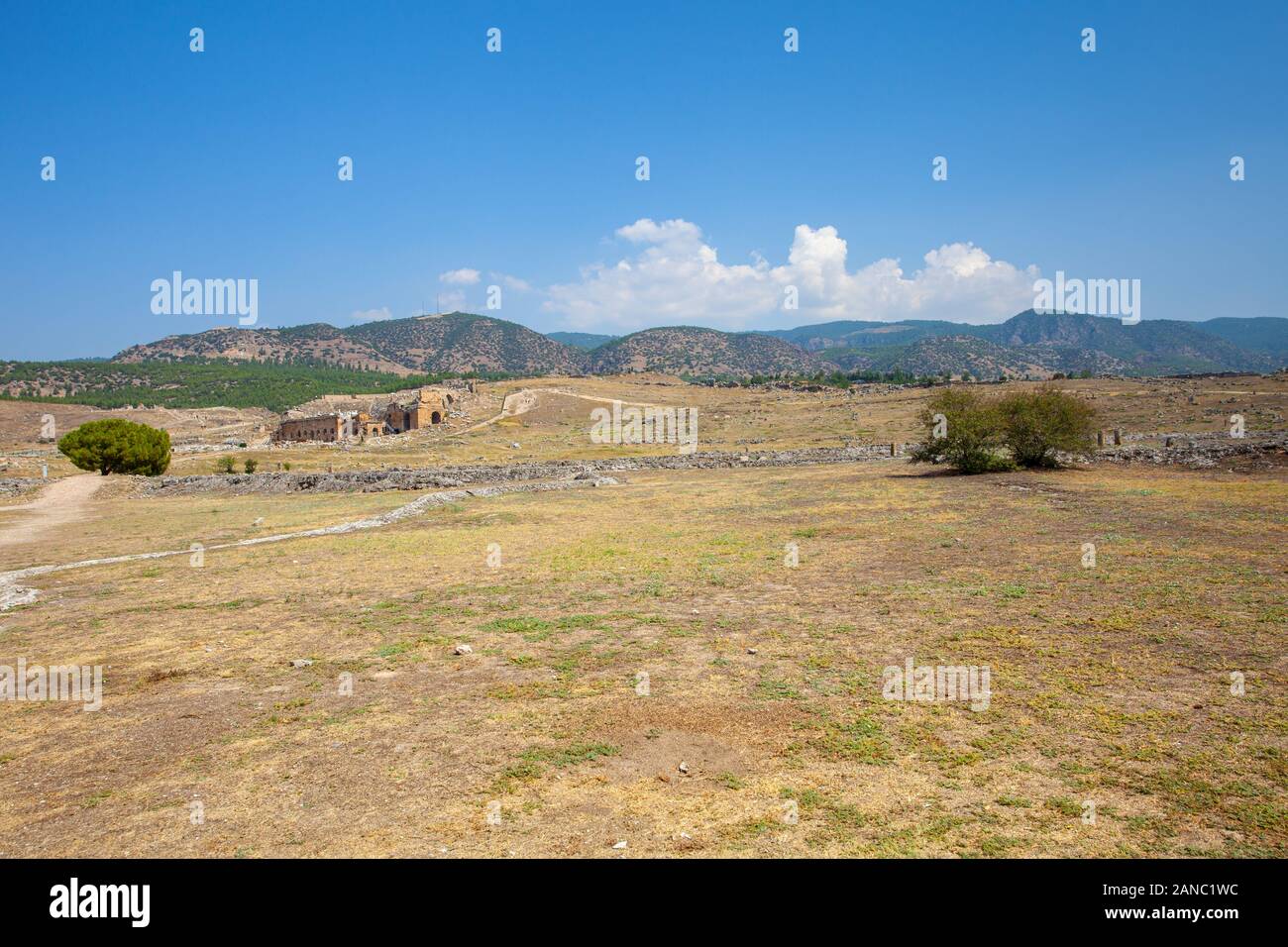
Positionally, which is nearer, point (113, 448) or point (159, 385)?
point (113, 448)

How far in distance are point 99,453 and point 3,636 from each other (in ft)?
139

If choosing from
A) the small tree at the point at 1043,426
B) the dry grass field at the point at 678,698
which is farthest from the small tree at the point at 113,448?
the small tree at the point at 1043,426

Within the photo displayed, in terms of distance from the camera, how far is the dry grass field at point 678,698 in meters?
5.74

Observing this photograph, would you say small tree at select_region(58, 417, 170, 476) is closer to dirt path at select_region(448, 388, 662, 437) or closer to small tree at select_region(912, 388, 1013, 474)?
dirt path at select_region(448, 388, 662, 437)

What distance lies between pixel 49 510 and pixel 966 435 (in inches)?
1791

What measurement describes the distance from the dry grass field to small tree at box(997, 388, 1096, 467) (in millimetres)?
12638

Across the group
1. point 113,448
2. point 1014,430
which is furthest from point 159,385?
point 1014,430

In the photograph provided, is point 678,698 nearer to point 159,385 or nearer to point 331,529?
point 331,529

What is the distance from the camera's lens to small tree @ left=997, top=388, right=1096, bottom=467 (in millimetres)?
33156

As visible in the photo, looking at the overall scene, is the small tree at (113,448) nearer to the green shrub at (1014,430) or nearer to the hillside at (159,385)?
the green shrub at (1014,430)

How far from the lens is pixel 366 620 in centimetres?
1279

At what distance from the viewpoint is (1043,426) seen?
1307 inches

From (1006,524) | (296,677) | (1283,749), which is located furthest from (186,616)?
(1006,524)

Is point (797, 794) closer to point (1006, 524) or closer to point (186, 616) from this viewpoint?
point (186, 616)
